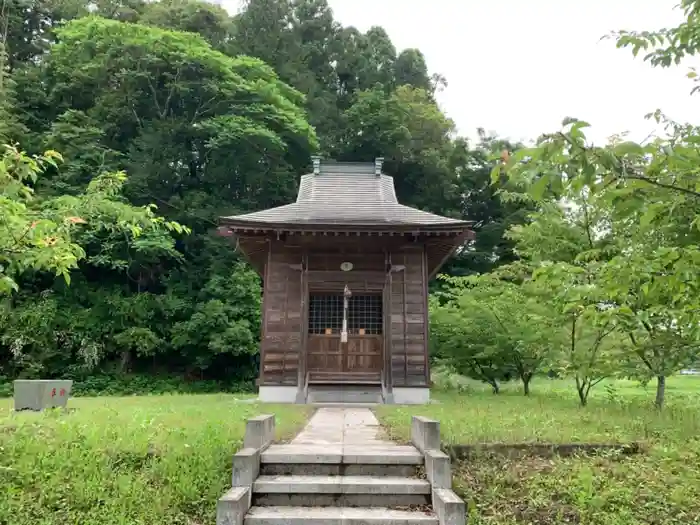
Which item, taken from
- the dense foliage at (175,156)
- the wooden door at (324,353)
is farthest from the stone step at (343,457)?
the dense foliage at (175,156)

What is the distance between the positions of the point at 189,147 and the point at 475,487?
979 inches

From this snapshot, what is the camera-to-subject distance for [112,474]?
5.13 m

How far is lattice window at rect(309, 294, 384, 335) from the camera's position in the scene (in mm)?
12547

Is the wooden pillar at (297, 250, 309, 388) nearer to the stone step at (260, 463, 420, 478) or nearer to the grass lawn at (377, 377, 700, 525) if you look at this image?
the grass lawn at (377, 377, 700, 525)

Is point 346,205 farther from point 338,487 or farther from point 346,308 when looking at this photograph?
point 338,487

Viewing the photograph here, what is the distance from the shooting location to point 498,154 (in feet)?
9.51

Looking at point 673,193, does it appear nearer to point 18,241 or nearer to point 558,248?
point 18,241

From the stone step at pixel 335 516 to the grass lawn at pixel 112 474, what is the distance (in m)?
0.46

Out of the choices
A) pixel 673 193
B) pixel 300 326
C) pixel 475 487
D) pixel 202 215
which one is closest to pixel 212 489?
pixel 475 487

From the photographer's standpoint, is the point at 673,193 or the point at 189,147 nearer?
the point at 673,193

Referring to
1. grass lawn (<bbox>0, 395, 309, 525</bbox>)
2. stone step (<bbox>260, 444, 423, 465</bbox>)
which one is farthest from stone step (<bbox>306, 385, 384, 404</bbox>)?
stone step (<bbox>260, 444, 423, 465</bbox>)

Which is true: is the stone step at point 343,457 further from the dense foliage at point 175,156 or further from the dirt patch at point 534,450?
the dense foliage at point 175,156

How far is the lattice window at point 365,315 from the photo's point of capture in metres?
12.6

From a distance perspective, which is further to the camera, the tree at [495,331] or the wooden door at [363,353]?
the tree at [495,331]
